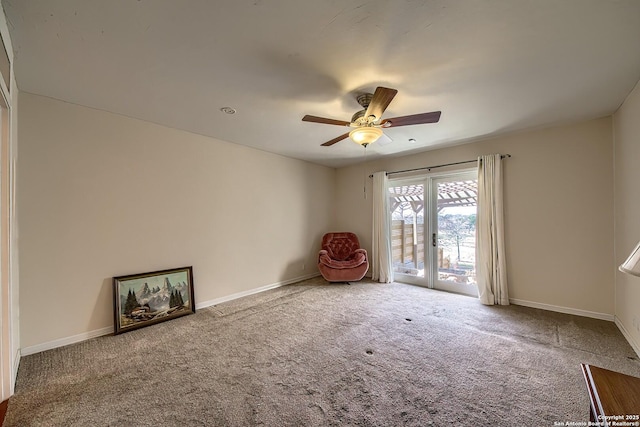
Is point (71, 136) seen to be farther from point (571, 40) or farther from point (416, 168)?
point (416, 168)

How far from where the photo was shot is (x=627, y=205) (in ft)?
8.70

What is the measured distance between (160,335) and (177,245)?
44.6 inches

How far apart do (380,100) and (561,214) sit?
3.19 m

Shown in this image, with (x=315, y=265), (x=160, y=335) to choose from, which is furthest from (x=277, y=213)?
(x=160, y=335)

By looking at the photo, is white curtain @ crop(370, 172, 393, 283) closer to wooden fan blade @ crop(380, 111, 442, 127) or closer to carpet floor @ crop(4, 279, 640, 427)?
carpet floor @ crop(4, 279, 640, 427)

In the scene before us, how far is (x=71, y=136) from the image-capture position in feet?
8.70

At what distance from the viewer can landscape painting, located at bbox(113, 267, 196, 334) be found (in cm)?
289

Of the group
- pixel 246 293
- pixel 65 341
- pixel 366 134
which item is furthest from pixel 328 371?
pixel 65 341

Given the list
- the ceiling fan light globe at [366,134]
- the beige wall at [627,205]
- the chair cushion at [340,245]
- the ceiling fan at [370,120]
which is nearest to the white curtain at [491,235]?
the beige wall at [627,205]

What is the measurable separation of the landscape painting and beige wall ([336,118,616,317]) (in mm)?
4711

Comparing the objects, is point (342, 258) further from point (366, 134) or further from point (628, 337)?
point (628, 337)

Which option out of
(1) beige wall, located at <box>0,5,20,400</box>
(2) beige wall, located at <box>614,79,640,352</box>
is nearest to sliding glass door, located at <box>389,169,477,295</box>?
(2) beige wall, located at <box>614,79,640,352</box>

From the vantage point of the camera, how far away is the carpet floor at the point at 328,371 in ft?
5.48

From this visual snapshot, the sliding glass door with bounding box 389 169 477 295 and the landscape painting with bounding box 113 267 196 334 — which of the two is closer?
the landscape painting with bounding box 113 267 196 334
